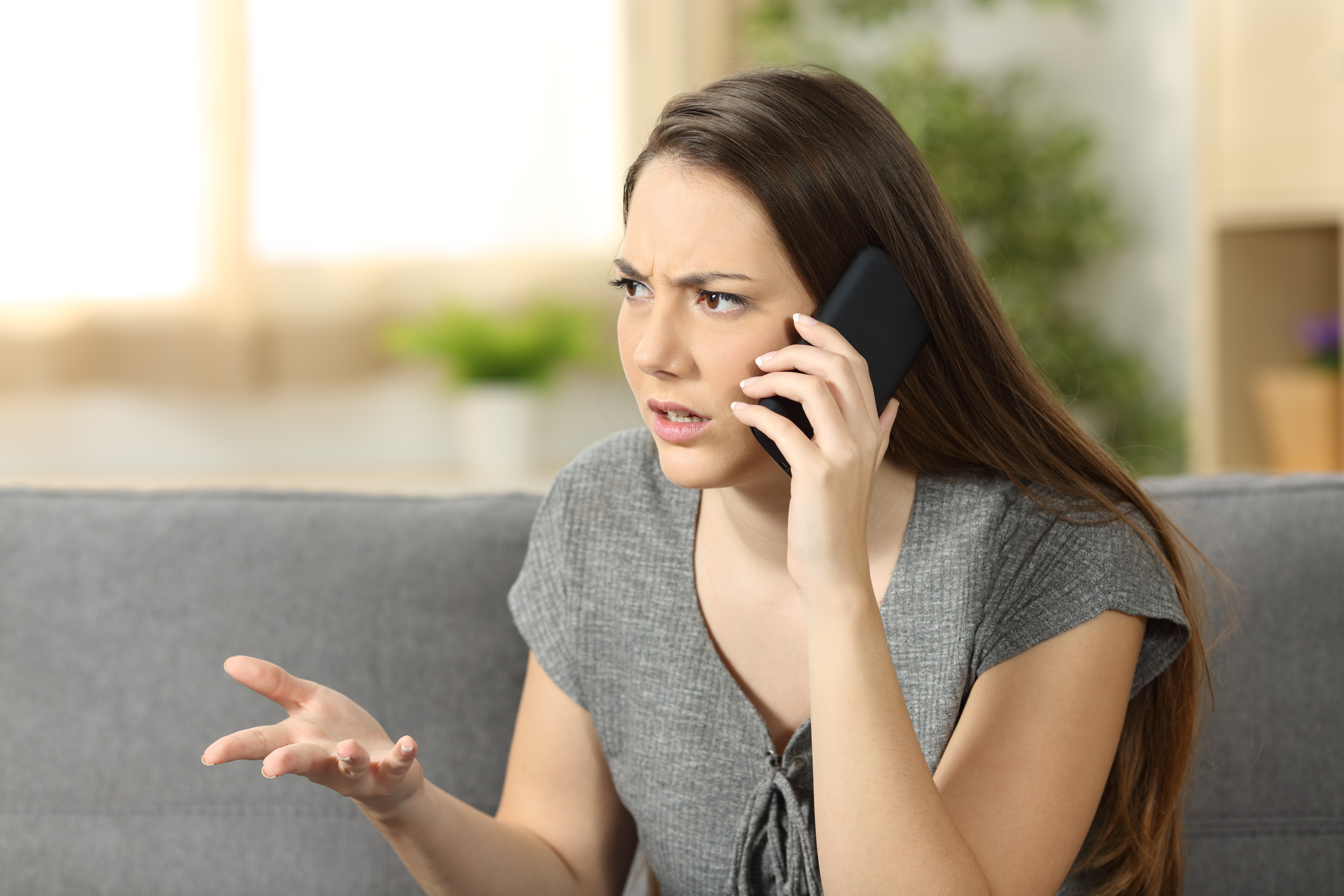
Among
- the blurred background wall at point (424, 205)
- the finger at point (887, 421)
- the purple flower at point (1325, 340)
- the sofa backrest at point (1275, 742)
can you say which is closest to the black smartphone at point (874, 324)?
the finger at point (887, 421)

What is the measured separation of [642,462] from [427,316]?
79.1 inches

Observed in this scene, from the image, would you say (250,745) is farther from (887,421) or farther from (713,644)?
(887,421)

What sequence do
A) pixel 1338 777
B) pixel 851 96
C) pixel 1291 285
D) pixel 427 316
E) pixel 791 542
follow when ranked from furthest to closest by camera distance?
1. pixel 427 316
2. pixel 1291 285
3. pixel 1338 777
4. pixel 851 96
5. pixel 791 542

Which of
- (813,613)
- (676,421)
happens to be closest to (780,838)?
(813,613)

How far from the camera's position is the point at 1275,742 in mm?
1124

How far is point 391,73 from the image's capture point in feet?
9.56

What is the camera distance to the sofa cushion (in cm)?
116

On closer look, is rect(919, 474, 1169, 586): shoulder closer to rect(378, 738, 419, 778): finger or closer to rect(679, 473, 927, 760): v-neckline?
rect(679, 473, 927, 760): v-neckline

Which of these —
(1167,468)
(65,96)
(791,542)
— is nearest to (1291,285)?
(1167,468)

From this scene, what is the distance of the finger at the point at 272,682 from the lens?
2.62ft

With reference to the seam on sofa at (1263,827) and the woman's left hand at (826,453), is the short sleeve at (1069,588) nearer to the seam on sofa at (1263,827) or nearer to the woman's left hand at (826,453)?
the woman's left hand at (826,453)

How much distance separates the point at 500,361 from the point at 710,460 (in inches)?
81.0

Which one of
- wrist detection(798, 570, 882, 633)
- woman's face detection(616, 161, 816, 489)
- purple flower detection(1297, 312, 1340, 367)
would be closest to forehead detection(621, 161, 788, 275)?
woman's face detection(616, 161, 816, 489)

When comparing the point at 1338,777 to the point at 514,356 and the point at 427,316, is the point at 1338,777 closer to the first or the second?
the point at 514,356
